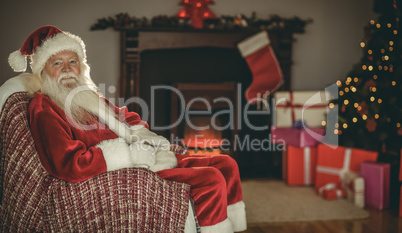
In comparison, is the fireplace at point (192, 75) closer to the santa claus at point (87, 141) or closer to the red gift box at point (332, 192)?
the red gift box at point (332, 192)

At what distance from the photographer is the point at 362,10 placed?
4.37 meters

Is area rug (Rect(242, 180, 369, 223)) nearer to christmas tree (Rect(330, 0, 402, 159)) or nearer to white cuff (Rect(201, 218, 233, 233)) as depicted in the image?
christmas tree (Rect(330, 0, 402, 159))

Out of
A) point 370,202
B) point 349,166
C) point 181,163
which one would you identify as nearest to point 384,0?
point 349,166

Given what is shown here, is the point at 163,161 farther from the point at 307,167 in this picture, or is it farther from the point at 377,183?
the point at 307,167

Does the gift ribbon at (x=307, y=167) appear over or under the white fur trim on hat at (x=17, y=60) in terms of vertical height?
under

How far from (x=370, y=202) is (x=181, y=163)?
5.66 feet

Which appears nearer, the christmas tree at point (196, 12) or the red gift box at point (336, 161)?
the red gift box at point (336, 161)

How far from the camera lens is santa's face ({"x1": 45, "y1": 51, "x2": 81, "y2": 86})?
1900mm

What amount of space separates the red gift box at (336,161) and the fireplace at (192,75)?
0.84 m

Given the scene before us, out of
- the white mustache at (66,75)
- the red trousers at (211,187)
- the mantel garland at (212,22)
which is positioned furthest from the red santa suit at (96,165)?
the mantel garland at (212,22)

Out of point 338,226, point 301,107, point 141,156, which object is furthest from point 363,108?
point 141,156

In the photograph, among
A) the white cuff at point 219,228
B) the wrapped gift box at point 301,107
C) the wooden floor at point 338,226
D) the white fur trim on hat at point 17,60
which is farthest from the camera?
the wrapped gift box at point 301,107

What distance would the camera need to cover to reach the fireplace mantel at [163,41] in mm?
3752

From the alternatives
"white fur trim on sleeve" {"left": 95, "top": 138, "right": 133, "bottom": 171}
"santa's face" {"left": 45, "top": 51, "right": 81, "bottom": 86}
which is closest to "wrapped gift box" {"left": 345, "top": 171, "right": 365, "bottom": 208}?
"white fur trim on sleeve" {"left": 95, "top": 138, "right": 133, "bottom": 171}
